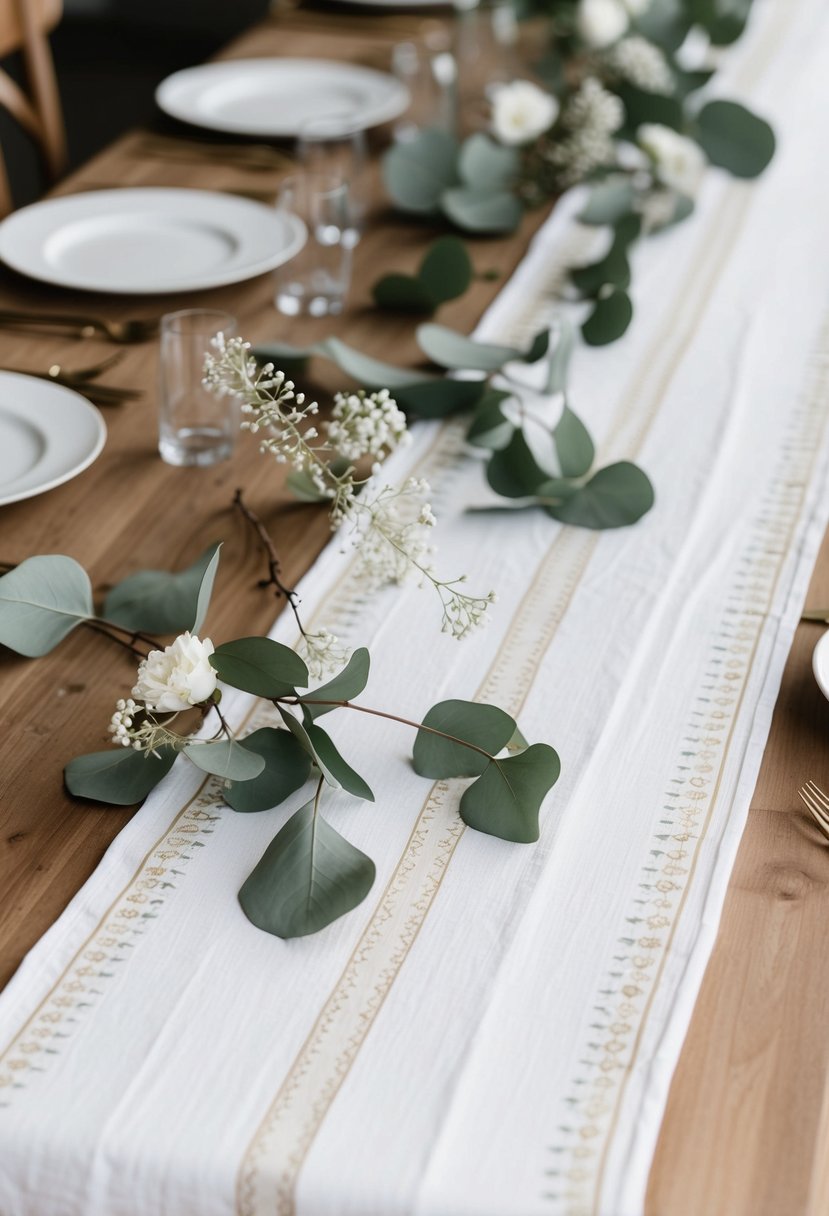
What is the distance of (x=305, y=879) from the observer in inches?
30.6

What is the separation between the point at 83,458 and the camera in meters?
1.16

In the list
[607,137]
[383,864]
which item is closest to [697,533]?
[383,864]

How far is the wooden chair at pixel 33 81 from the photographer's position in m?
2.12

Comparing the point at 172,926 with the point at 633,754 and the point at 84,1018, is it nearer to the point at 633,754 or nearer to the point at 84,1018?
the point at 84,1018

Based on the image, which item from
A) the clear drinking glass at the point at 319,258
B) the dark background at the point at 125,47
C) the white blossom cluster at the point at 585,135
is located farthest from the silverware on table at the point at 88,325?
the dark background at the point at 125,47

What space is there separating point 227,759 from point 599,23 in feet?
Result: 4.73

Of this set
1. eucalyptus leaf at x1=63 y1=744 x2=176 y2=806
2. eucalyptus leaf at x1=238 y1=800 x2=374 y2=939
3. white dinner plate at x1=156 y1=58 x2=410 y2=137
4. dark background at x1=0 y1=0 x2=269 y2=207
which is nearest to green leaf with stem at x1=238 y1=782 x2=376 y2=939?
eucalyptus leaf at x1=238 y1=800 x2=374 y2=939

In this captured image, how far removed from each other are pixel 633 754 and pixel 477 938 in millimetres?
208

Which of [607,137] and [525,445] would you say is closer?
[525,445]

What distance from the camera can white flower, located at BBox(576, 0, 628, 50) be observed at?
1899 mm

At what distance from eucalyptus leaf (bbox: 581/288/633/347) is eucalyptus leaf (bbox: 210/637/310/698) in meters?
0.76

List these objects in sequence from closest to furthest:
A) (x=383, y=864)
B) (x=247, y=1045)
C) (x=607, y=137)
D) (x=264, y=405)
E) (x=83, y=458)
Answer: (x=247, y=1045) → (x=383, y=864) → (x=264, y=405) → (x=83, y=458) → (x=607, y=137)

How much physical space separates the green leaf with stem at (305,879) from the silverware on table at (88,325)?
30.3 inches

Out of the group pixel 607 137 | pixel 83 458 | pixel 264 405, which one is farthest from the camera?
pixel 607 137
